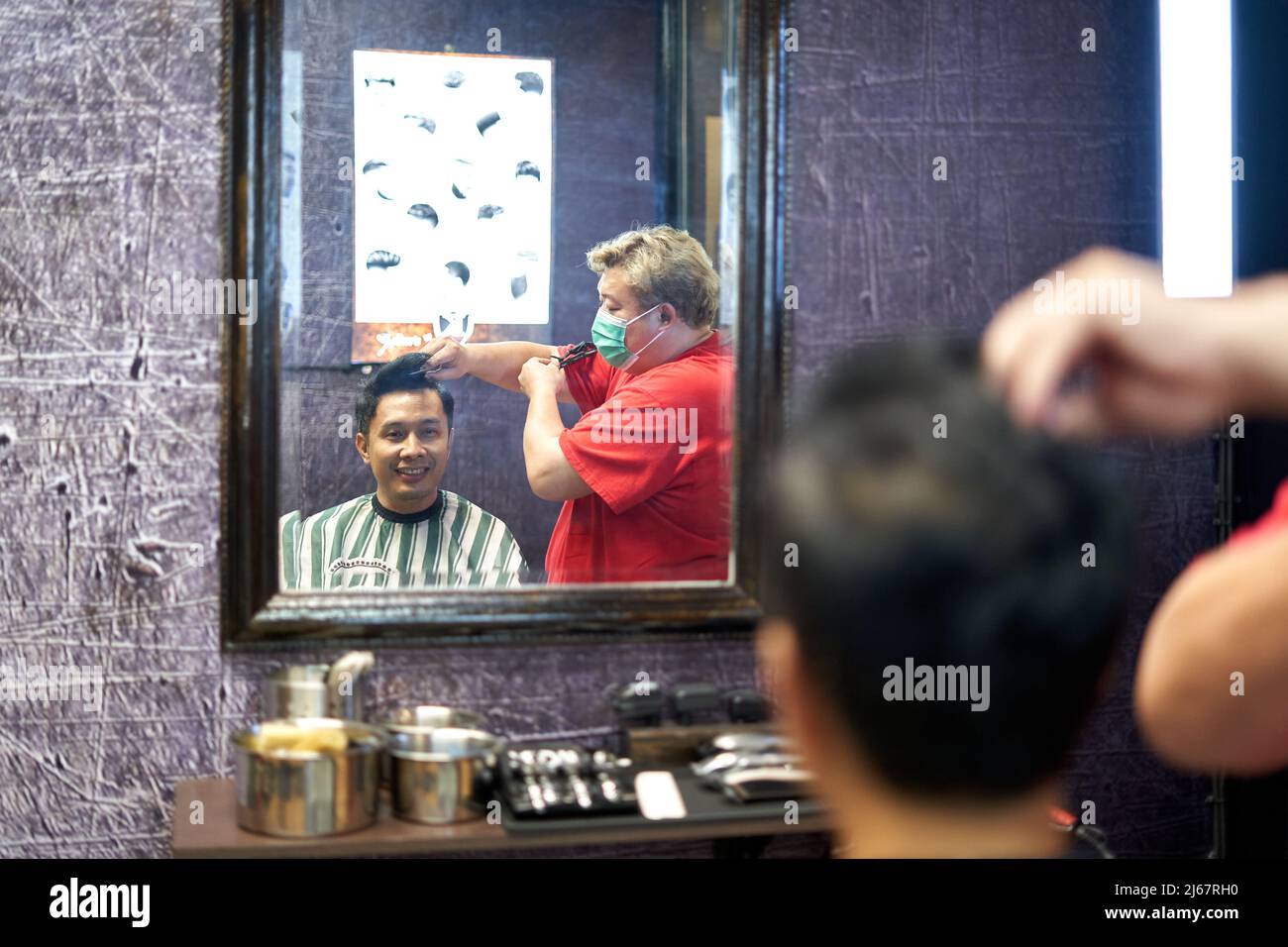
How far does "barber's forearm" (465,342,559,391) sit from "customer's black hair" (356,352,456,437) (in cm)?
7

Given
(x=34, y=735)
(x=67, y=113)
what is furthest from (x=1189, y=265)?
(x=34, y=735)

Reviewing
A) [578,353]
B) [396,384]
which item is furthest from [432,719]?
[578,353]

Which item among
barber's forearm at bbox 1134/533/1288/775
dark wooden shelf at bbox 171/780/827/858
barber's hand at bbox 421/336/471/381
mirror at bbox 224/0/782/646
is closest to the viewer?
barber's forearm at bbox 1134/533/1288/775

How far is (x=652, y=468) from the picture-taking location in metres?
2.07

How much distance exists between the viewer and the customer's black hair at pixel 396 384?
195 cm

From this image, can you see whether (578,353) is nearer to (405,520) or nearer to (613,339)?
(613,339)

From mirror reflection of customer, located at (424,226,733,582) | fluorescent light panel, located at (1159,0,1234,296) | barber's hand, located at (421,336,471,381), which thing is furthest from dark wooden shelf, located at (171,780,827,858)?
fluorescent light panel, located at (1159,0,1234,296)

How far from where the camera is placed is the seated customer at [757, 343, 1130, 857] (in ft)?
1.97

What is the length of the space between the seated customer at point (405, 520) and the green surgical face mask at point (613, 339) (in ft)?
0.96

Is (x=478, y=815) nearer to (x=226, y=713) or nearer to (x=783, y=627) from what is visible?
(x=226, y=713)

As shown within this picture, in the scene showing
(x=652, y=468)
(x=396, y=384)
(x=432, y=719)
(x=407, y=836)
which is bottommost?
(x=407, y=836)

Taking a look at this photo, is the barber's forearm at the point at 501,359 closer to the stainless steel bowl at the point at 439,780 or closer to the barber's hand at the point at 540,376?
the barber's hand at the point at 540,376

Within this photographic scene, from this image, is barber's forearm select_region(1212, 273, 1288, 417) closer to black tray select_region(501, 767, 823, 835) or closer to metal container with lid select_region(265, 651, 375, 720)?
black tray select_region(501, 767, 823, 835)

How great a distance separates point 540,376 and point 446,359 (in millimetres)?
170
